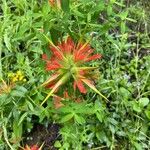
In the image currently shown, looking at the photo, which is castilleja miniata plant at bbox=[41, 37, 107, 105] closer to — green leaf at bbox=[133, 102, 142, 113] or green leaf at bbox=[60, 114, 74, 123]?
green leaf at bbox=[60, 114, 74, 123]

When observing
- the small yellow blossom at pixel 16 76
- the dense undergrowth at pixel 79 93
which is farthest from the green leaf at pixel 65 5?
the small yellow blossom at pixel 16 76

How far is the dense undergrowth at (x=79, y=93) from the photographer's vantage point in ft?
5.38

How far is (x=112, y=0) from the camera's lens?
1.84 metres

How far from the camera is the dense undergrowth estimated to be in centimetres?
164

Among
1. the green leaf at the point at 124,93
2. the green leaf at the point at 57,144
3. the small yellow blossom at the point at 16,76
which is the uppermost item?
the small yellow blossom at the point at 16,76

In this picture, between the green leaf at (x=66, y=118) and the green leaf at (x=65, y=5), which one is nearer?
the green leaf at (x=65, y=5)

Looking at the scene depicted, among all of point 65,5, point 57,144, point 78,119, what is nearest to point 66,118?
point 78,119

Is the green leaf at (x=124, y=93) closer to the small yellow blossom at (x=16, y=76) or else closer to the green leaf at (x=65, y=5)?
the small yellow blossom at (x=16, y=76)

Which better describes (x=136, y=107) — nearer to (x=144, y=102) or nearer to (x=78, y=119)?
(x=144, y=102)

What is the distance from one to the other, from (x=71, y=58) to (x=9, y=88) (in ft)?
1.58

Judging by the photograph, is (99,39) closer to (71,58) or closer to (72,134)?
(72,134)

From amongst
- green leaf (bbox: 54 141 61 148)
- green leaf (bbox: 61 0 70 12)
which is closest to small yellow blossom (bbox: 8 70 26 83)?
green leaf (bbox: 54 141 61 148)

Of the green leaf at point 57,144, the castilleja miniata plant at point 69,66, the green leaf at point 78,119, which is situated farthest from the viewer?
the green leaf at point 57,144

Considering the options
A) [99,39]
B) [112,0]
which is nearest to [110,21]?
[112,0]
